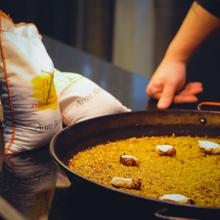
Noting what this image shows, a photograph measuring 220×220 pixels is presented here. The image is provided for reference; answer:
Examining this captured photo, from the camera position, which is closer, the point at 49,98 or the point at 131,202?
the point at 131,202

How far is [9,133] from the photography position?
1.14 m

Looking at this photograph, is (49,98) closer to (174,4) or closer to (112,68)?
(112,68)

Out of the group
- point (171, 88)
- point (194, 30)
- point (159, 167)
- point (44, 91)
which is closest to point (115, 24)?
point (194, 30)

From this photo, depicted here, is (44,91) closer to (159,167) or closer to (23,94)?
(23,94)

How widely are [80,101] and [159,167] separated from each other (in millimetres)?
330

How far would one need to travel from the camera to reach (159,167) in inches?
41.3

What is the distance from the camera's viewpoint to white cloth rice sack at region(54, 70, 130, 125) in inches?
50.2

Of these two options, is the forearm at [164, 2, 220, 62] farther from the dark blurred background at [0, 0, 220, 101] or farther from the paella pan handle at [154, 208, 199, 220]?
the dark blurred background at [0, 0, 220, 101]

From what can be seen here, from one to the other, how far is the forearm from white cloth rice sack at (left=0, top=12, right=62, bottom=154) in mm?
821

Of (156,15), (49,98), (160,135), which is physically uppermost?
(49,98)

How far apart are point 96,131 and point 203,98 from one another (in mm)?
654

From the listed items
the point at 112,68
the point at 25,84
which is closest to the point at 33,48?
the point at 25,84

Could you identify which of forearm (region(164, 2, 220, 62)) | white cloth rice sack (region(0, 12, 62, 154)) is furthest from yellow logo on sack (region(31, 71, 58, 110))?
forearm (region(164, 2, 220, 62))

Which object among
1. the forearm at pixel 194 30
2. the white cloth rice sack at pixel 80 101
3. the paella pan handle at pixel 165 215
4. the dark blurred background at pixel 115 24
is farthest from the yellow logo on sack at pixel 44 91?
the dark blurred background at pixel 115 24
